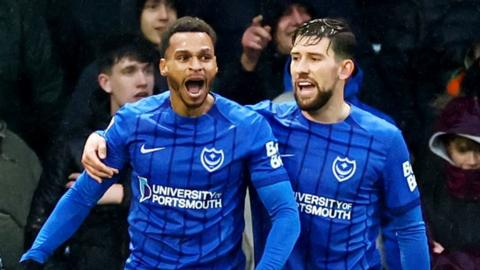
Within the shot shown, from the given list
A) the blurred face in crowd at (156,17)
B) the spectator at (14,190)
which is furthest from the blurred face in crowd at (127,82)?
the spectator at (14,190)

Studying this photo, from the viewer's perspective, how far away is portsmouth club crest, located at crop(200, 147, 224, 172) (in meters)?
5.94

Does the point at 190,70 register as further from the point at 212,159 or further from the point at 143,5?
the point at 143,5

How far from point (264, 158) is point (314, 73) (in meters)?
0.37

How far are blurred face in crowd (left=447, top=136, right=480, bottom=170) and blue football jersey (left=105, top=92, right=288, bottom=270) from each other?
1616mm

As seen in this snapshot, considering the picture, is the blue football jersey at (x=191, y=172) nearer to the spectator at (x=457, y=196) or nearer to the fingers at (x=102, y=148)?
the fingers at (x=102, y=148)

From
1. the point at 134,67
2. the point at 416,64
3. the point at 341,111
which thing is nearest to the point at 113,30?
the point at 134,67

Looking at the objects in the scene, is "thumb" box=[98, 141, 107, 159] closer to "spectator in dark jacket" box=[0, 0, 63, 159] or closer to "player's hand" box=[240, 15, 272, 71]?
"player's hand" box=[240, 15, 272, 71]

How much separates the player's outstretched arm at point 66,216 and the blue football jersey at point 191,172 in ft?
0.43

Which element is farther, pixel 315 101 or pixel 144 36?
pixel 144 36

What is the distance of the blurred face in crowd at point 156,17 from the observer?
7539 millimetres

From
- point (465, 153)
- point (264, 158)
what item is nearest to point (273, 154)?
point (264, 158)

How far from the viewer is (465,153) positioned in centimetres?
732

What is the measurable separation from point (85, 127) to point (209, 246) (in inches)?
60.3

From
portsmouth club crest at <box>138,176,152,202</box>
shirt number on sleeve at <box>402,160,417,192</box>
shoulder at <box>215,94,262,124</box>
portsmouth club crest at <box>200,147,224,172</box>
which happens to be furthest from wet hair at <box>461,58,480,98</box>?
portsmouth club crest at <box>138,176,152,202</box>
